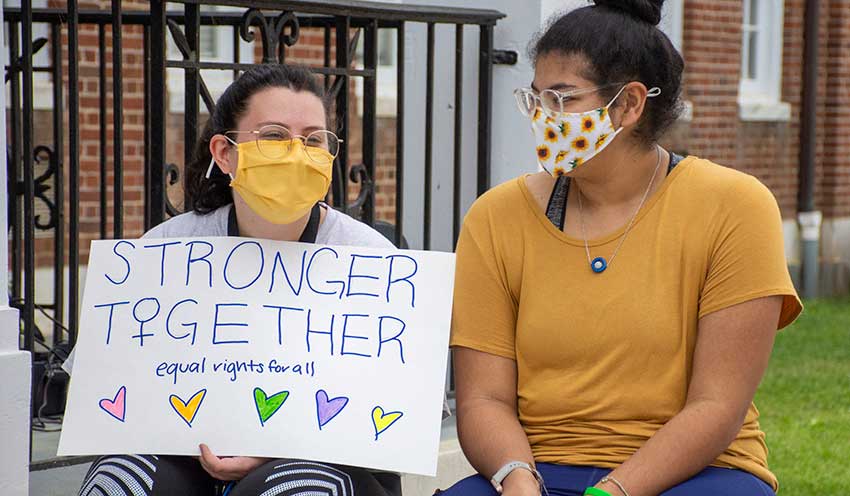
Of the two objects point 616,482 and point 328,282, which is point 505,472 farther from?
point 328,282

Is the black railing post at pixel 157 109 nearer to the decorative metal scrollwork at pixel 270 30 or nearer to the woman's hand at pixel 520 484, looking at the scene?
the decorative metal scrollwork at pixel 270 30

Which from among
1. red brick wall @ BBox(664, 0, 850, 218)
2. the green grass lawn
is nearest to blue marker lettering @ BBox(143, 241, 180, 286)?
the green grass lawn

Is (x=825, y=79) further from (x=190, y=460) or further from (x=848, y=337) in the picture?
(x=190, y=460)

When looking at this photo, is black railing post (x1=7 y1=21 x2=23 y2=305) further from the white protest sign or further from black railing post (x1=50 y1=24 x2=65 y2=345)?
the white protest sign

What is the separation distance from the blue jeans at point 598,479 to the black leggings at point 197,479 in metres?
0.22

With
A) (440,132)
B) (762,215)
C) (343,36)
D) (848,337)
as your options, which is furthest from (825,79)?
(762,215)

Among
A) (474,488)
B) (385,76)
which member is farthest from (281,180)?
(385,76)

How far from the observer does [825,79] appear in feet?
45.9

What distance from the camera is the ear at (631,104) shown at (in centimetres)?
311

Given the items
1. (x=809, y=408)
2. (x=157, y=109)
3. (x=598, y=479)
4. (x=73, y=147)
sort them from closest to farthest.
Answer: (x=598, y=479), (x=157, y=109), (x=73, y=147), (x=809, y=408)

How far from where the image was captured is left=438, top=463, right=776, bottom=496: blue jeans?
2949 mm

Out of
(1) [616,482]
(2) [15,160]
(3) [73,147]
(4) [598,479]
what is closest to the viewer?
(1) [616,482]

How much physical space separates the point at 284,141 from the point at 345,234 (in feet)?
0.90

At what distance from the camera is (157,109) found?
12.7ft
